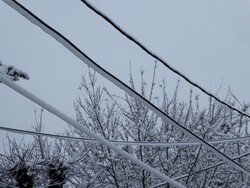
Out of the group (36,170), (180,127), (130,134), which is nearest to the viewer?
(180,127)

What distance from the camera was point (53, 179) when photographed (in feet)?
25.7

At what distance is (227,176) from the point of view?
11.0 metres

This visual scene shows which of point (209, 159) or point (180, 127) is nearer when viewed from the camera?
point (180, 127)

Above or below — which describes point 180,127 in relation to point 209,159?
below

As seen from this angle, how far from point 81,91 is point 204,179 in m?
5.31

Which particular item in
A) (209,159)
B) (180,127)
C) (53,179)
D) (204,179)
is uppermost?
(209,159)

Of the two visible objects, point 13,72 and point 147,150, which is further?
point 147,150

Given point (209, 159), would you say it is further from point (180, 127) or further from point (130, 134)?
point (180, 127)

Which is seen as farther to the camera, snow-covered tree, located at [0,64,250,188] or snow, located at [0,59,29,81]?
snow-covered tree, located at [0,64,250,188]

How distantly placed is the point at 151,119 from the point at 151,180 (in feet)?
6.37

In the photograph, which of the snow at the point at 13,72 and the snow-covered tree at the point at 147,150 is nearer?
the snow at the point at 13,72

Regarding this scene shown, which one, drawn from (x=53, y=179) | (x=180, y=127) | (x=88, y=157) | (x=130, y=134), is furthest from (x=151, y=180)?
(x=180, y=127)

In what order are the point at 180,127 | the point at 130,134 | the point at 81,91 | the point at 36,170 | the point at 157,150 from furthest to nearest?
the point at 81,91 < the point at 130,134 < the point at 157,150 < the point at 36,170 < the point at 180,127

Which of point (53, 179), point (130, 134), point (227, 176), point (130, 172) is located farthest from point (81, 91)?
point (227, 176)
